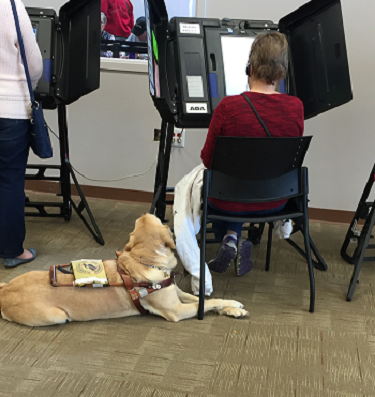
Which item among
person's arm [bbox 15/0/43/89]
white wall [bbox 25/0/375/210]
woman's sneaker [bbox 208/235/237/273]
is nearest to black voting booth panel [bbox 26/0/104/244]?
person's arm [bbox 15/0/43/89]

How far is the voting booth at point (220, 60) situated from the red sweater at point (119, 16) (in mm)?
1064

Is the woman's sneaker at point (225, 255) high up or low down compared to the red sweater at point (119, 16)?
down

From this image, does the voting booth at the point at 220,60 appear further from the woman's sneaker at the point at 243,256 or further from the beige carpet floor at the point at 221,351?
the beige carpet floor at the point at 221,351

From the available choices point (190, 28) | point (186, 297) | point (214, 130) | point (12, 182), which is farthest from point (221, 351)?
point (190, 28)

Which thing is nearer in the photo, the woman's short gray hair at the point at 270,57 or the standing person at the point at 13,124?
the woman's short gray hair at the point at 270,57

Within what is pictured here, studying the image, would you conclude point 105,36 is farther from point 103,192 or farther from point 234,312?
point 234,312

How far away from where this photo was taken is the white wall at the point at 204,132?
3.01 meters

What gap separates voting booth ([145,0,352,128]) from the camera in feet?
7.46

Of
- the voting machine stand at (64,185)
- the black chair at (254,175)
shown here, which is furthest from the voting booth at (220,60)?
the voting machine stand at (64,185)

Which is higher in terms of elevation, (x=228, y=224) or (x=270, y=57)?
(x=270, y=57)

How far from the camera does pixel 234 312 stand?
6.21 ft

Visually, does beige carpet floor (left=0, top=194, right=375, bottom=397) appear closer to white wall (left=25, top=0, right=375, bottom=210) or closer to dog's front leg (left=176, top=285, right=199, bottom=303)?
dog's front leg (left=176, top=285, right=199, bottom=303)

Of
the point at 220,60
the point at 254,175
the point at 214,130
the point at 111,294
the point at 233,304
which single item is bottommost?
the point at 233,304

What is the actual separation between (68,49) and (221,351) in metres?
1.90
